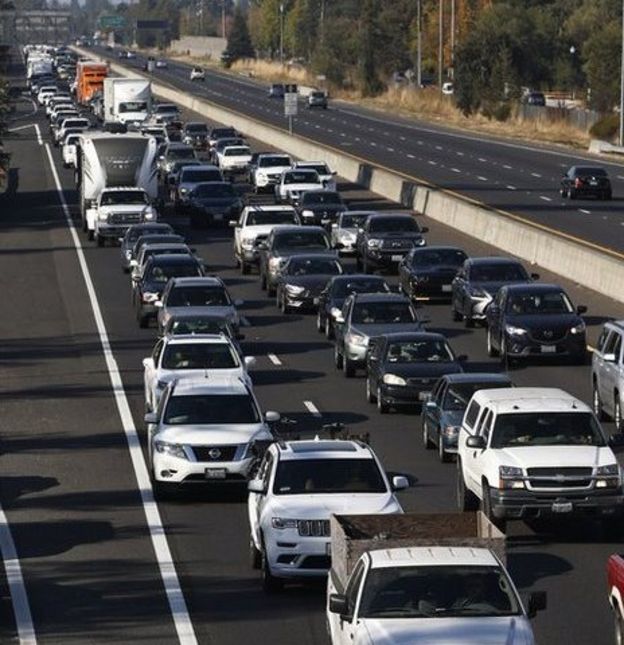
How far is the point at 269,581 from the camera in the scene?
21.2m

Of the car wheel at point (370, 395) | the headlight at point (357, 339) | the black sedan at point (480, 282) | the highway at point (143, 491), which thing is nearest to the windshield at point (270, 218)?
the highway at point (143, 491)

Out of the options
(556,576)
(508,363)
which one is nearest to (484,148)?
(508,363)

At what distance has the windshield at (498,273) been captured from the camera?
45438 mm

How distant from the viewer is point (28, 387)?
38.7 m

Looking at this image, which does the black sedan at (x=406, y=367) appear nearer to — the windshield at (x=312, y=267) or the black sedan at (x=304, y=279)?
the black sedan at (x=304, y=279)

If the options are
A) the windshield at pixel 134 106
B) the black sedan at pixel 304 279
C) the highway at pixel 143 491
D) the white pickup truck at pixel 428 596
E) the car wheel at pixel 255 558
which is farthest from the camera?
the windshield at pixel 134 106

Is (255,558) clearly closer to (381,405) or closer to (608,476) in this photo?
(608,476)

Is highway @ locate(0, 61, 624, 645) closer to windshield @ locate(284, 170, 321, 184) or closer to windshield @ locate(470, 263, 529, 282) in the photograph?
windshield @ locate(470, 263, 529, 282)

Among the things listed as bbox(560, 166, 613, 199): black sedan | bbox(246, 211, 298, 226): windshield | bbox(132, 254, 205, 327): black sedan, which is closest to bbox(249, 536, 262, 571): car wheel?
bbox(132, 254, 205, 327): black sedan

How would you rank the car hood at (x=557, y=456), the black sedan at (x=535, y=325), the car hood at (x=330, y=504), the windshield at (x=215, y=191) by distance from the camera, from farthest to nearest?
1. the windshield at (x=215, y=191)
2. the black sedan at (x=535, y=325)
3. the car hood at (x=557, y=456)
4. the car hood at (x=330, y=504)

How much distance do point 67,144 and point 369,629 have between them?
82.7 m

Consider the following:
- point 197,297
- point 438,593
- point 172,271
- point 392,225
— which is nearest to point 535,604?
point 438,593

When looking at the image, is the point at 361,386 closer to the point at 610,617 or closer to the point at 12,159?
the point at 610,617

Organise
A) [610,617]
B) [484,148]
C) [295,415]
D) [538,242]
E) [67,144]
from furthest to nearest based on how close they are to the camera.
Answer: [484,148]
[67,144]
[538,242]
[295,415]
[610,617]
